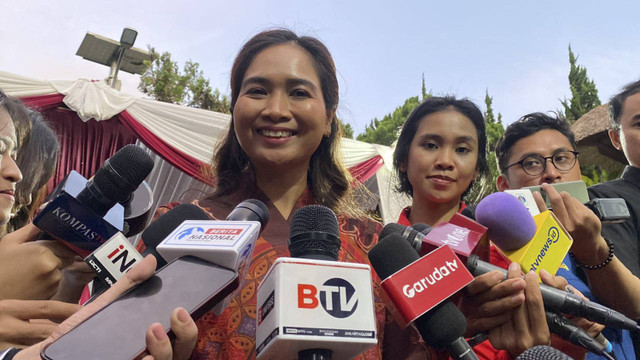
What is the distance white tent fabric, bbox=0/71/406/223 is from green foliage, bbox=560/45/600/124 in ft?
50.1

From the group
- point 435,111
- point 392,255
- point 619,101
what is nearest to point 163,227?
point 392,255

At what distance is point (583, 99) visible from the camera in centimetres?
2019

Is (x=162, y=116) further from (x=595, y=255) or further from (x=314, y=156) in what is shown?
(x=595, y=255)

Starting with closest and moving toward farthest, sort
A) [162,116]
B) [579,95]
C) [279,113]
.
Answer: [279,113], [162,116], [579,95]

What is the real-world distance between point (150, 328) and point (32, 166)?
3.41ft

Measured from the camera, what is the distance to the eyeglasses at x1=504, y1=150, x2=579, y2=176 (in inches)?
82.8

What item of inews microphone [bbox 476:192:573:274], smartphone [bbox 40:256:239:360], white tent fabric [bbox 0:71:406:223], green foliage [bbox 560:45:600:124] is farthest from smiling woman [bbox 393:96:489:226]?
green foliage [bbox 560:45:600:124]

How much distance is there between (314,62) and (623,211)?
964mm

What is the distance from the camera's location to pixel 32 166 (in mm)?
1499

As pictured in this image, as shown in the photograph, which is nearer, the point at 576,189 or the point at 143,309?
the point at 143,309

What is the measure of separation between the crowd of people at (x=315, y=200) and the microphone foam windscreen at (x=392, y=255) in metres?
0.14

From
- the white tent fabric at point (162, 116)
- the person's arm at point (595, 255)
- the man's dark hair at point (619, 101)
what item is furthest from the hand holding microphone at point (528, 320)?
the white tent fabric at point (162, 116)

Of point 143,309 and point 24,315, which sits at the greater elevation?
point 143,309

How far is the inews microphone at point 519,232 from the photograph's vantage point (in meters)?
1.04
